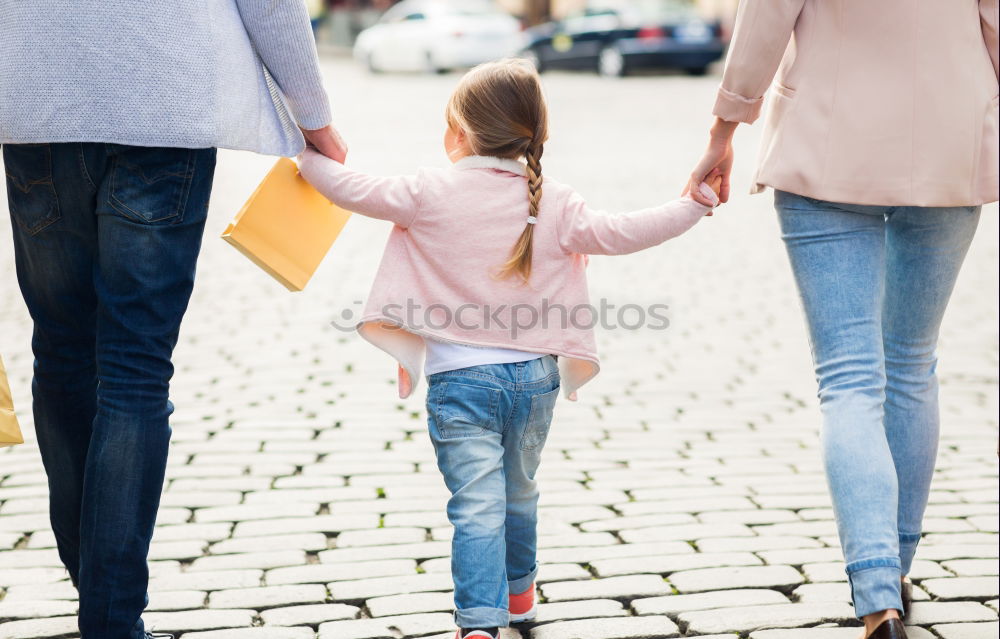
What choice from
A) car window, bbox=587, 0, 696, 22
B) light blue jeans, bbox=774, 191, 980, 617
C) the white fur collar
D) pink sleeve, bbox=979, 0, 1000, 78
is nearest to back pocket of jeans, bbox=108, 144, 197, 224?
the white fur collar

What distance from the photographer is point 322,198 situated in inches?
115

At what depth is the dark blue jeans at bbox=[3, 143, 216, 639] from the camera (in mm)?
2430

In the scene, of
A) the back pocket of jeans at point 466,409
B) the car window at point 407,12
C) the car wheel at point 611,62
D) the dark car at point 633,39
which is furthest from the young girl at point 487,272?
the car window at point 407,12

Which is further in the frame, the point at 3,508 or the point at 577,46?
the point at 577,46

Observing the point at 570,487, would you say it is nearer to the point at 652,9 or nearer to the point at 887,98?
the point at 887,98

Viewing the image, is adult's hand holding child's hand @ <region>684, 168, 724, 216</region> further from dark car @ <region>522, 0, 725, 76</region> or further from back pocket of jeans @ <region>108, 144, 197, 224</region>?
dark car @ <region>522, 0, 725, 76</region>

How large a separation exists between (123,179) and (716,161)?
4.20 feet

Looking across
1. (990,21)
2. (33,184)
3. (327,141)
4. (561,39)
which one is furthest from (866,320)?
(561,39)

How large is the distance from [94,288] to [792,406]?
3376 millimetres

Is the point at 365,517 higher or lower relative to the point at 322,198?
lower

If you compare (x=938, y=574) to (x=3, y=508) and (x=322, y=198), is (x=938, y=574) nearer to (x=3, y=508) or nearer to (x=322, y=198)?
(x=322, y=198)

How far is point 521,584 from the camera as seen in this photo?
9.68ft

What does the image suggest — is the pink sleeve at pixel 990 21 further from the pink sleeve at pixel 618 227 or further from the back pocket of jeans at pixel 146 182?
the back pocket of jeans at pixel 146 182

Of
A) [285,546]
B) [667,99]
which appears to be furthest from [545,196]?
[667,99]
